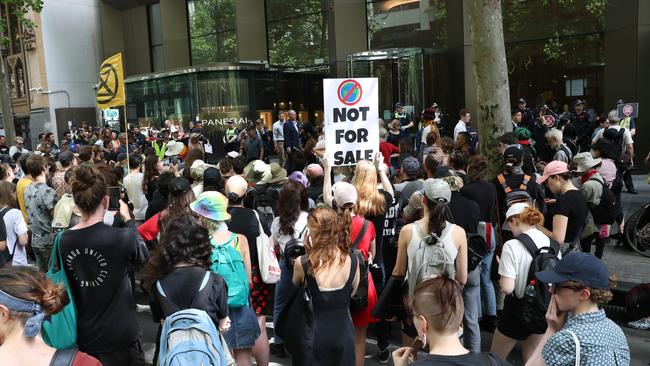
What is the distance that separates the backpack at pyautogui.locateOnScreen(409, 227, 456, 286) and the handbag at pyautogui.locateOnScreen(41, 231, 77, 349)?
2402 mm

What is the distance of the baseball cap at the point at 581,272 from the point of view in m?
2.60

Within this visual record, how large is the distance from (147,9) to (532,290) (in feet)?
113

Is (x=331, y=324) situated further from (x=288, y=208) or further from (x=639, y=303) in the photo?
(x=639, y=303)

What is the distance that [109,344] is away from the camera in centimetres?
374

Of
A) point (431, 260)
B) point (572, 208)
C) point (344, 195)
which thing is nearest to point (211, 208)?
point (344, 195)

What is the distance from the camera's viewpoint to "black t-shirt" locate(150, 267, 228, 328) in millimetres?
3150

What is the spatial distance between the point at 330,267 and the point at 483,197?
2395 mm

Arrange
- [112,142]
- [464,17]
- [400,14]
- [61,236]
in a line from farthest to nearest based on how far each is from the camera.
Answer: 1. [400,14]
2. [464,17]
3. [112,142]
4. [61,236]

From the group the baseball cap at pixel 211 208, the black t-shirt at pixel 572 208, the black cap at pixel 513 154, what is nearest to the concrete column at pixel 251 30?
the black cap at pixel 513 154

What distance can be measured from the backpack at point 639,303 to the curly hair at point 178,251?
11.8ft

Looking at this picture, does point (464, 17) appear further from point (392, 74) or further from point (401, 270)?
point (401, 270)

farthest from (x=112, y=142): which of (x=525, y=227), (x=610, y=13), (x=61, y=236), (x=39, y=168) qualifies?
(x=610, y=13)

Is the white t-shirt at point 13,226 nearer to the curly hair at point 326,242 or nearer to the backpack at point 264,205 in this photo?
the backpack at point 264,205

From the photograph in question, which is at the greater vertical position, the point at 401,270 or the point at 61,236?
the point at 61,236
